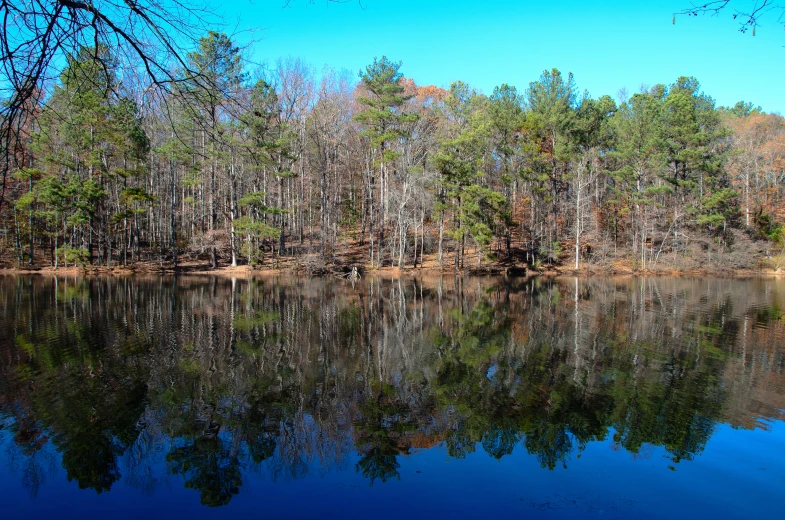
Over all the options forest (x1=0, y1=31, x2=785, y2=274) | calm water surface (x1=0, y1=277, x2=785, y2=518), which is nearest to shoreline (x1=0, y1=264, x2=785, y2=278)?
forest (x1=0, y1=31, x2=785, y2=274)

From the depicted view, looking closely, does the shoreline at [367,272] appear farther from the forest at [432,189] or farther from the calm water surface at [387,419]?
the calm water surface at [387,419]

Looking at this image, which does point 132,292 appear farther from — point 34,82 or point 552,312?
point 34,82

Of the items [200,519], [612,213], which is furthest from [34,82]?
[612,213]

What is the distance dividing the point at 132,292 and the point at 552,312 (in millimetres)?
20262

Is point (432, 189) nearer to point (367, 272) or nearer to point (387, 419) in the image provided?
point (367, 272)

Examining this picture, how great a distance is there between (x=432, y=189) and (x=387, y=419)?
102 ft

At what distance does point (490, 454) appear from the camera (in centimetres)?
700

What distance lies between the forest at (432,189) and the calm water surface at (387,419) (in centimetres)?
2096

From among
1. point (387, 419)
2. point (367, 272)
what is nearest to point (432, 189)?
point (367, 272)

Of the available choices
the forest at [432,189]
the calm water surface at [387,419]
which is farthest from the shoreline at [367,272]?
the calm water surface at [387,419]

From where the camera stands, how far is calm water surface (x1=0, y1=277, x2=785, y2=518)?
5.88 m

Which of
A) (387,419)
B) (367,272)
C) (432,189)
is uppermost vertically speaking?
(432,189)

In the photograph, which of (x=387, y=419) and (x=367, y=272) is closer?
(x=387, y=419)

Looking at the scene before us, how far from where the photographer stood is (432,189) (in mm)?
37938
